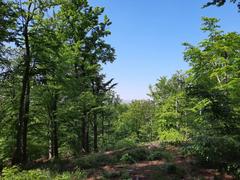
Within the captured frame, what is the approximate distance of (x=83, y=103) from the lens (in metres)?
16.4

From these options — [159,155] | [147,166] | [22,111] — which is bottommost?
[147,166]

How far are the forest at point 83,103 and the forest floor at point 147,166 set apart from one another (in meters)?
0.04

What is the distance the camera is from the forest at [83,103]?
986 cm

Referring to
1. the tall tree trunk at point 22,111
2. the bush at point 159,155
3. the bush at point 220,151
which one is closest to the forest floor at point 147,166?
the bush at point 159,155

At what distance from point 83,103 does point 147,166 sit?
7365 mm

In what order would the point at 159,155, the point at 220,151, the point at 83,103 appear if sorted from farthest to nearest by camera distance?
the point at 83,103, the point at 159,155, the point at 220,151

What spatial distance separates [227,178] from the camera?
358 inches

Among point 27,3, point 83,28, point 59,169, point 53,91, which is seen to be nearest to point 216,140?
point 59,169

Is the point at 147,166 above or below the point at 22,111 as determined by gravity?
below

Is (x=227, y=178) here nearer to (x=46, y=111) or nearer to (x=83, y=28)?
(x=46, y=111)

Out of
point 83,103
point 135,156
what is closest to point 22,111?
point 83,103

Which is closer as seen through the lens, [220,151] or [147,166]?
[220,151]

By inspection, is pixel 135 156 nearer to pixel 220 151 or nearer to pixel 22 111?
pixel 220 151

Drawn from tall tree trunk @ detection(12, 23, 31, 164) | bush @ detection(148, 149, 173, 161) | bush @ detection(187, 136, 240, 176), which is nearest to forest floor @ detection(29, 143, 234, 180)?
bush @ detection(148, 149, 173, 161)
